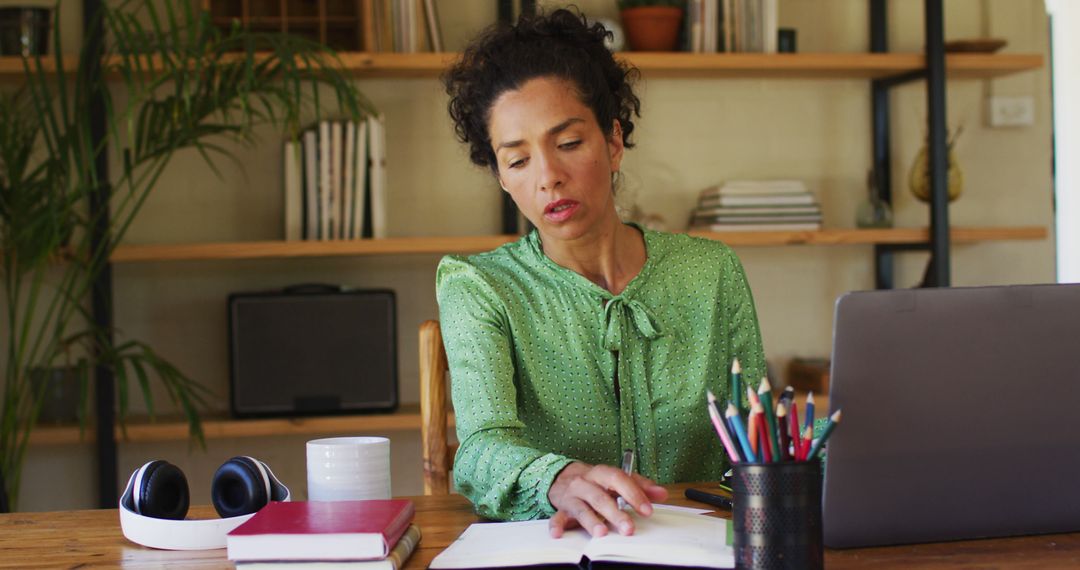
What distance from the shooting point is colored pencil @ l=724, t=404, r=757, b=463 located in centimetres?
91

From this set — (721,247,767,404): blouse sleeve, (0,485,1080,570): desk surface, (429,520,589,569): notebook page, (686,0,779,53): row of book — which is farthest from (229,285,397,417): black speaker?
(429,520,589,569): notebook page

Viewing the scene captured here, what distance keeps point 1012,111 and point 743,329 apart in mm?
2136

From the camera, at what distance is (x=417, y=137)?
320 cm

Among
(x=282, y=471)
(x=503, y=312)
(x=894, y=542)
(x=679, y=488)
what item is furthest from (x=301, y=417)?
(x=894, y=542)

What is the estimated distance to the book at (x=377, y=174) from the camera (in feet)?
9.62

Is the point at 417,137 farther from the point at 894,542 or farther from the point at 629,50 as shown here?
the point at 894,542

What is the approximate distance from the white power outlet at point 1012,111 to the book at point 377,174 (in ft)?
5.84

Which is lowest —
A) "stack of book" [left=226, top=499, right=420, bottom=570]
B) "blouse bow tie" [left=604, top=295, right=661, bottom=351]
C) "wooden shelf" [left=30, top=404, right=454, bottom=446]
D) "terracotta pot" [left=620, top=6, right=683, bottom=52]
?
"wooden shelf" [left=30, top=404, right=454, bottom=446]

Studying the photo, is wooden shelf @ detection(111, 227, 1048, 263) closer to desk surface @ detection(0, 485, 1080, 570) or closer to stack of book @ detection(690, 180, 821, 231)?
stack of book @ detection(690, 180, 821, 231)

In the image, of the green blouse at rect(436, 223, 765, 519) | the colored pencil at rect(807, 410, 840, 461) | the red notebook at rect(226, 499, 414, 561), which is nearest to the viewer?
the colored pencil at rect(807, 410, 840, 461)

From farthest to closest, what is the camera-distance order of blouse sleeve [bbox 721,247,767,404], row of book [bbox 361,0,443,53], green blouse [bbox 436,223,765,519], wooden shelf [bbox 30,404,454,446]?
row of book [bbox 361,0,443,53]
wooden shelf [bbox 30,404,454,446]
blouse sleeve [bbox 721,247,767,404]
green blouse [bbox 436,223,765,519]

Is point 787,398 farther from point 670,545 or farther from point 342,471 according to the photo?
point 342,471

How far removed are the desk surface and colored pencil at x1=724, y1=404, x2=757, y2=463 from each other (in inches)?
6.0

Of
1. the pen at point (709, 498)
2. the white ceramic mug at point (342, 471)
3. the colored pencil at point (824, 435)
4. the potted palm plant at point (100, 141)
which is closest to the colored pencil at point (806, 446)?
the colored pencil at point (824, 435)
